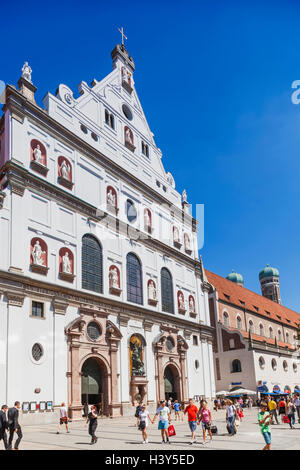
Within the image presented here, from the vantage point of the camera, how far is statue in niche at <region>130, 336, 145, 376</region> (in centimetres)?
3422

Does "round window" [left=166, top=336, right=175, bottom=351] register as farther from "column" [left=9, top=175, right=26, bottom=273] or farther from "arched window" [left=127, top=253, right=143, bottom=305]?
"column" [left=9, top=175, right=26, bottom=273]

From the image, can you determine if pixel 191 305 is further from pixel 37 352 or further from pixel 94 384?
pixel 37 352

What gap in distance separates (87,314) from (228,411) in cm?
1321

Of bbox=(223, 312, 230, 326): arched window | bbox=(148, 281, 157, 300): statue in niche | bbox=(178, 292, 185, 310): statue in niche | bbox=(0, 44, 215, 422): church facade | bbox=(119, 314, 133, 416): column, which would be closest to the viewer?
bbox=(0, 44, 215, 422): church facade

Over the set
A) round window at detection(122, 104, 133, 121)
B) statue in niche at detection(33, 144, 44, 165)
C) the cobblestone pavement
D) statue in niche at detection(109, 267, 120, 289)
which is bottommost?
the cobblestone pavement

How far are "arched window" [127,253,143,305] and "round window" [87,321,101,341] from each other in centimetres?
456

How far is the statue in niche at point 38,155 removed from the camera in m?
30.9

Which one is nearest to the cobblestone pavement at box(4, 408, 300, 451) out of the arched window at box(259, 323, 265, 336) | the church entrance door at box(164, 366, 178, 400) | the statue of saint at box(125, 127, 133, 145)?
the church entrance door at box(164, 366, 178, 400)

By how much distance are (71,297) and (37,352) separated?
4390 mm

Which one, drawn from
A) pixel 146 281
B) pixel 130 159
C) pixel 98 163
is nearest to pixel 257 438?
pixel 146 281

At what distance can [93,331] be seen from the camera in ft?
104

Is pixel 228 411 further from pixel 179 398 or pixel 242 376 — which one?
pixel 242 376

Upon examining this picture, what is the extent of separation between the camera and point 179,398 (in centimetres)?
3906

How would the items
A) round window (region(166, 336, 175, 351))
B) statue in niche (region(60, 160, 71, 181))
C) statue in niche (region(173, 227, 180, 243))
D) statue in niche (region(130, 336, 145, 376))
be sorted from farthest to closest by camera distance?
statue in niche (region(173, 227, 180, 243)) → round window (region(166, 336, 175, 351)) → statue in niche (region(130, 336, 145, 376)) → statue in niche (region(60, 160, 71, 181))
